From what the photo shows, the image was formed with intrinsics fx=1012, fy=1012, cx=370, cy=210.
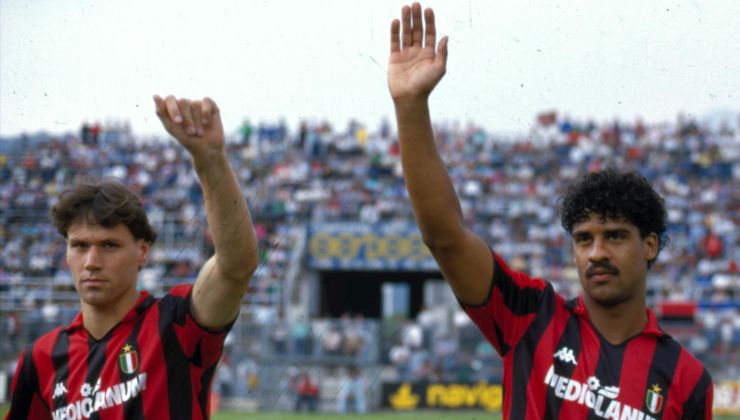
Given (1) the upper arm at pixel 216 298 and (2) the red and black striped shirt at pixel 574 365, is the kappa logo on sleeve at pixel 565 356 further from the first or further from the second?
(1) the upper arm at pixel 216 298

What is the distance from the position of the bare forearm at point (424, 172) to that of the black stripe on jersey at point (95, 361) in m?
1.17

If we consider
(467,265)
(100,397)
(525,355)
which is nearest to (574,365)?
(525,355)

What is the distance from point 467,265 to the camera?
9.46ft

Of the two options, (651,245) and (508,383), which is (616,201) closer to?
(651,245)

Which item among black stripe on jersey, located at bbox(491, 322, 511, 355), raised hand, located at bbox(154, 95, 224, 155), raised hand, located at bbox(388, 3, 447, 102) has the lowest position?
black stripe on jersey, located at bbox(491, 322, 511, 355)

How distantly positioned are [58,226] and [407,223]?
751 inches

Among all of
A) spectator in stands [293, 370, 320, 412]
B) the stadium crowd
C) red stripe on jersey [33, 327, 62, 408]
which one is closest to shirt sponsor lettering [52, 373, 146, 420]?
red stripe on jersey [33, 327, 62, 408]

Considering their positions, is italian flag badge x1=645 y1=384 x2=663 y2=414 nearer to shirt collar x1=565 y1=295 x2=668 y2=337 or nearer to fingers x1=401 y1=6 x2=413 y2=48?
shirt collar x1=565 y1=295 x2=668 y2=337

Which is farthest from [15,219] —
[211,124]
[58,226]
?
[211,124]

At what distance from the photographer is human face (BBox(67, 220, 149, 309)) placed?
3246 millimetres

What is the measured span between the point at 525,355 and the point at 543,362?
0.06 m

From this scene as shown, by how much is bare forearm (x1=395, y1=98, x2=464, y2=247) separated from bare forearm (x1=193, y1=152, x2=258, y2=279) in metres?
0.55

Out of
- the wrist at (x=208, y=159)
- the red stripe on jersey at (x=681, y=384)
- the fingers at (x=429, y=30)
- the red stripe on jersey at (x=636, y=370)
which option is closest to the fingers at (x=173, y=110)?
the wrist at (x=208, y=159)

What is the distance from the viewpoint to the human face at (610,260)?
3082 mm
